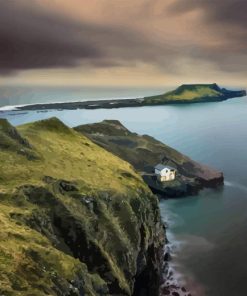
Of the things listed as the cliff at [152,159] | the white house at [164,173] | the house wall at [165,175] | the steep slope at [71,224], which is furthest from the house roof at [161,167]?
the steep slope at [71,224]

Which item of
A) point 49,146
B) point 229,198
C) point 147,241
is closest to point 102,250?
point 147,241

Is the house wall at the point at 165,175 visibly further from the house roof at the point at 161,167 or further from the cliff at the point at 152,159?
the cliff at the point at 152,159

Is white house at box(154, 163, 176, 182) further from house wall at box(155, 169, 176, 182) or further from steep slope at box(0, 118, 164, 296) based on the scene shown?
steep slope at box(0, 118, 164, 296)

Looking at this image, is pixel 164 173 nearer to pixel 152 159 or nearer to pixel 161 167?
pixel 161 167

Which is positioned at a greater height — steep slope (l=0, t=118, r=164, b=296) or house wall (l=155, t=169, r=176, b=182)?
steep slope (l=0, t=118, r=164, b=296)

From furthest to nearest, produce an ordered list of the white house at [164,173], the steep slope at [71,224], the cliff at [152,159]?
the white house at [164,173], the cliff at [152,159], the steep slope at [71,224]

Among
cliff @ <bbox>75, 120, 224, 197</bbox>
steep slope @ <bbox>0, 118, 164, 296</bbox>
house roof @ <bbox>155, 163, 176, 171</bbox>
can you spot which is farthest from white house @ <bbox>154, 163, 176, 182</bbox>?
steep slope @ <bbox>0, 118, 164, 296</bbox>
